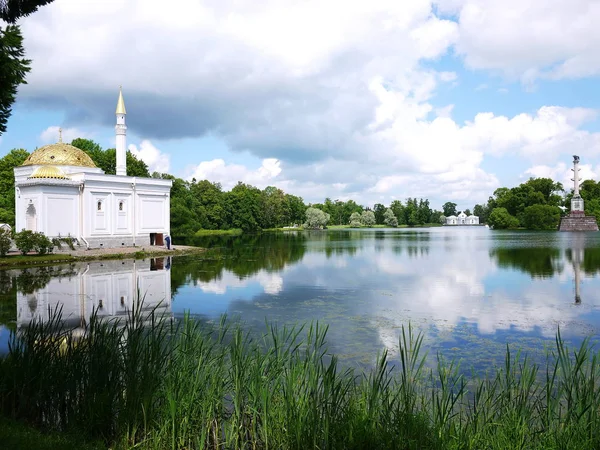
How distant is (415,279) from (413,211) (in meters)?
120

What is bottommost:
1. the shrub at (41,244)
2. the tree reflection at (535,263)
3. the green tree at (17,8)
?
the tree reflection at (535,263)

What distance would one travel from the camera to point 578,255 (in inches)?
1233

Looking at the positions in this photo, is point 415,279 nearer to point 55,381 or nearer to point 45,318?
point 45,318

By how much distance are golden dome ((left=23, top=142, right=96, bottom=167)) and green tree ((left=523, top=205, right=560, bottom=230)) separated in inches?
3105

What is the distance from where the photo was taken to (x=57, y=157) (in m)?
38.3

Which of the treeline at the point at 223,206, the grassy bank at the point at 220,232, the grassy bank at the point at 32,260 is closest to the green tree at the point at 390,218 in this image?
the treeline at the point at 223,206

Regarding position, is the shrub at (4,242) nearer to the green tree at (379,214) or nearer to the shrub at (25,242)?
the shrub at (25,242)

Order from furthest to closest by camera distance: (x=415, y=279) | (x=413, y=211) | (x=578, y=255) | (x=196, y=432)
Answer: (x=413, y=211) → (x=578, y=255) → (x=415, y=279) → (x=196, y=432)

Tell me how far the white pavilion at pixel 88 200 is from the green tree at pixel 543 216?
239 ft

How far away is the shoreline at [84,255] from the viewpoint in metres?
26.1

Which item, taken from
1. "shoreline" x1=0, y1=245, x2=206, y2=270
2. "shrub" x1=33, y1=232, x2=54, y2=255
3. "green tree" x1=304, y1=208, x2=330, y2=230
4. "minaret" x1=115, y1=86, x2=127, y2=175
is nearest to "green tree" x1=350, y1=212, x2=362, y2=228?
"green tree" x1=304, y1=208, x2=330, y2=230

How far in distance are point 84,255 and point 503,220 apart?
283 feet

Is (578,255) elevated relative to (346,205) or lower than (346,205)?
lower

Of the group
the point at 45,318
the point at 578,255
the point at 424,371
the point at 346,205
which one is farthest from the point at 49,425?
the point at 346,205
